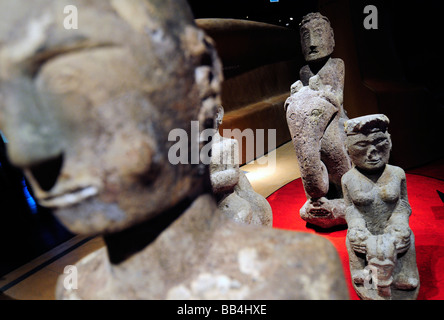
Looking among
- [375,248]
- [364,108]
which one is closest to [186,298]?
[375,248]

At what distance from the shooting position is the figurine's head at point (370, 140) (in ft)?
7.55

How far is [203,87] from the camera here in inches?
37.8

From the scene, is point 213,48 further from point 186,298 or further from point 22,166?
point 186,298

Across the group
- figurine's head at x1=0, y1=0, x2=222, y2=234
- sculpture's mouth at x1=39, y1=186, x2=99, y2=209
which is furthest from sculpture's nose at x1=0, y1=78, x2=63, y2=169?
sculpture's mouth at x1=39, y1=186, x2=99, y2=209

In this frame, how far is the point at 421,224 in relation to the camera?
3.05m

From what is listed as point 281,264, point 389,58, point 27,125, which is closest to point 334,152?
point 389,58

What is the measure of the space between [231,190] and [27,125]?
2.05 m

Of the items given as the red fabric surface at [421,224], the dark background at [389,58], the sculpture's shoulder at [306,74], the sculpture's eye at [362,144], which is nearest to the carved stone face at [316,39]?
the sculpture's shoulder at [306,74]

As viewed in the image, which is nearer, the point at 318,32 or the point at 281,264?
the point at 281,264

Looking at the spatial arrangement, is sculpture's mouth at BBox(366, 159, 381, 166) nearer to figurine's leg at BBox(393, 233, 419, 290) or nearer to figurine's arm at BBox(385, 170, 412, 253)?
figurine's arm at BBox(385, 170, 412, 253)

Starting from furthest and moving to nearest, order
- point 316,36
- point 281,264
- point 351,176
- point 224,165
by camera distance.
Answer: point 316,36
point 224,165
point 351,176
point 281,264

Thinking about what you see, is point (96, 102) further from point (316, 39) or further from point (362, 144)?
point (316, 39)

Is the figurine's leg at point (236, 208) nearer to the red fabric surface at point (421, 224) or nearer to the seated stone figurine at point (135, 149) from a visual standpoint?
the red fabric surface at point (421, 224)

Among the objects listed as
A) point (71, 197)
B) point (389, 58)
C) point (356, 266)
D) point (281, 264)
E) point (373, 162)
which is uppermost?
point (71, 197)
